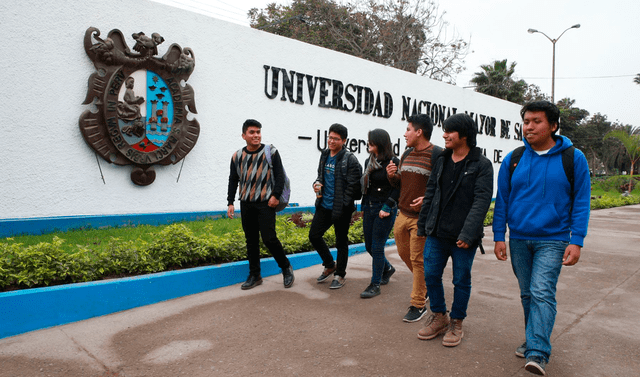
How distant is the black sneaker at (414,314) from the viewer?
384 centimetres

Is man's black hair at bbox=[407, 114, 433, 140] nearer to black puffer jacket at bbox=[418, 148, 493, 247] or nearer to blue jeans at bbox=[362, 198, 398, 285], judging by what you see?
black puffer jacket at bbox=[418, 148, 493, 247]

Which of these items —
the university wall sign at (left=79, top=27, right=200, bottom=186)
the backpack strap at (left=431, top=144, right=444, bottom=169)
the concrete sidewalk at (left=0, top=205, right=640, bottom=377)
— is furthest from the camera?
the university wall sign at (left=79, top=27, right=200, bottom=186)

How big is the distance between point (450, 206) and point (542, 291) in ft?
2.72

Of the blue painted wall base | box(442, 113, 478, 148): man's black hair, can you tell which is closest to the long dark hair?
box(442, 113, 478, 148): man's black hair

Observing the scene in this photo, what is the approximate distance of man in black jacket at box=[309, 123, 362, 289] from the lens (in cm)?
464

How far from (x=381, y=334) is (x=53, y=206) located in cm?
537

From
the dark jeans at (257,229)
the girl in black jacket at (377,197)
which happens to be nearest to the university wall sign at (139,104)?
the dark jeans at (257,229)

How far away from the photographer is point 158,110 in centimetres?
746

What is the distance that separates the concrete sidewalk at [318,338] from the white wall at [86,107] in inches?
136

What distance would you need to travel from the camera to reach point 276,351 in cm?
324

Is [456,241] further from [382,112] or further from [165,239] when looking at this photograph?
[382,112]

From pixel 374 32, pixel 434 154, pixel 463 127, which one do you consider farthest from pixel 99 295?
pixel 374 32

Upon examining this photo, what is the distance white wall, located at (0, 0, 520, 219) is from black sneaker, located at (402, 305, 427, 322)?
5.11 m

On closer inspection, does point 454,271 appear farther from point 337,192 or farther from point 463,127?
point 337,192
